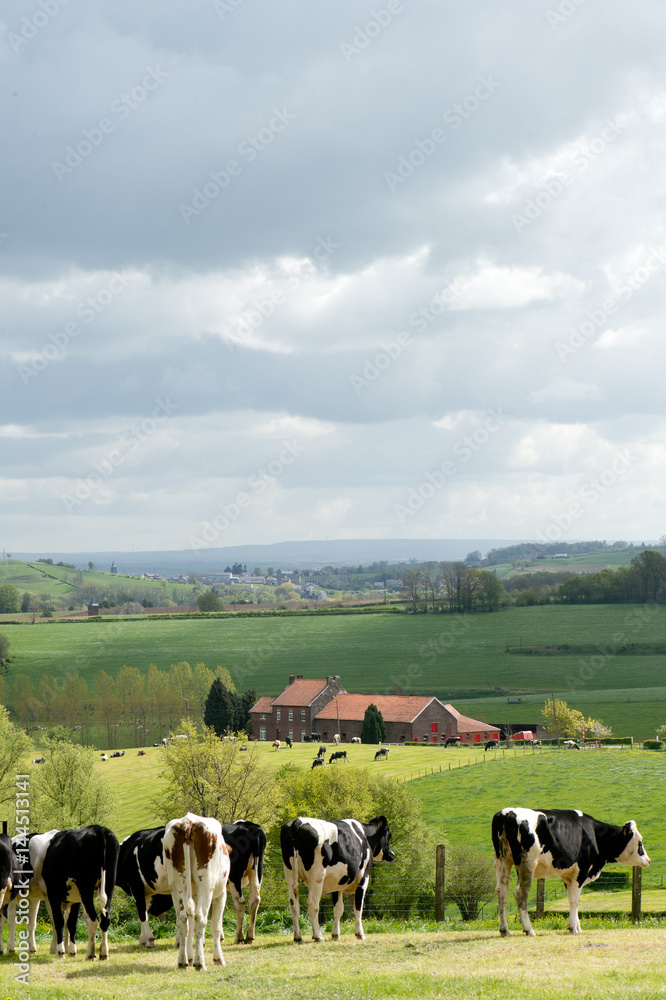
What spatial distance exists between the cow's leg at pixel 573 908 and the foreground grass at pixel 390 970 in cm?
25

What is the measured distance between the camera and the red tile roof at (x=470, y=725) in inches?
4337

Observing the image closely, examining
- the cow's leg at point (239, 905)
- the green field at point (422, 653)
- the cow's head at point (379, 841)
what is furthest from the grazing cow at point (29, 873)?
the green field at point (422, 653)

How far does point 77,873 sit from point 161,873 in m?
1.61

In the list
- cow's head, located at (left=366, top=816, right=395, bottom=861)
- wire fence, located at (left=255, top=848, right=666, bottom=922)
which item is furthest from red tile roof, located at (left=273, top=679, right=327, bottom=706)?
cow's head, located at (left=366, top=816, right=395, bottom=861)

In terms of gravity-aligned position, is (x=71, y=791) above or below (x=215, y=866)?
below

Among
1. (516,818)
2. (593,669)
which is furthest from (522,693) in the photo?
(516,818)

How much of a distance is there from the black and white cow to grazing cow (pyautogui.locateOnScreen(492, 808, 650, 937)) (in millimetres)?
4402

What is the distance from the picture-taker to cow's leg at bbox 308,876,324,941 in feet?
49.3

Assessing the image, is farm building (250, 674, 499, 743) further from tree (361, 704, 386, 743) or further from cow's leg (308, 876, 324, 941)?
cow's leg (308, 876, 324, 941)

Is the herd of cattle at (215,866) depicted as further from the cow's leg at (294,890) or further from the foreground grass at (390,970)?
the foreground grass at (390,970)

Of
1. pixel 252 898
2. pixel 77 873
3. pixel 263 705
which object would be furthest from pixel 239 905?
pixel 263 705

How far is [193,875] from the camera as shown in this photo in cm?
1350

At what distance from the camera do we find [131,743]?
12362 centimetres

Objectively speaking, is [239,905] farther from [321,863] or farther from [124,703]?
[124,703]
